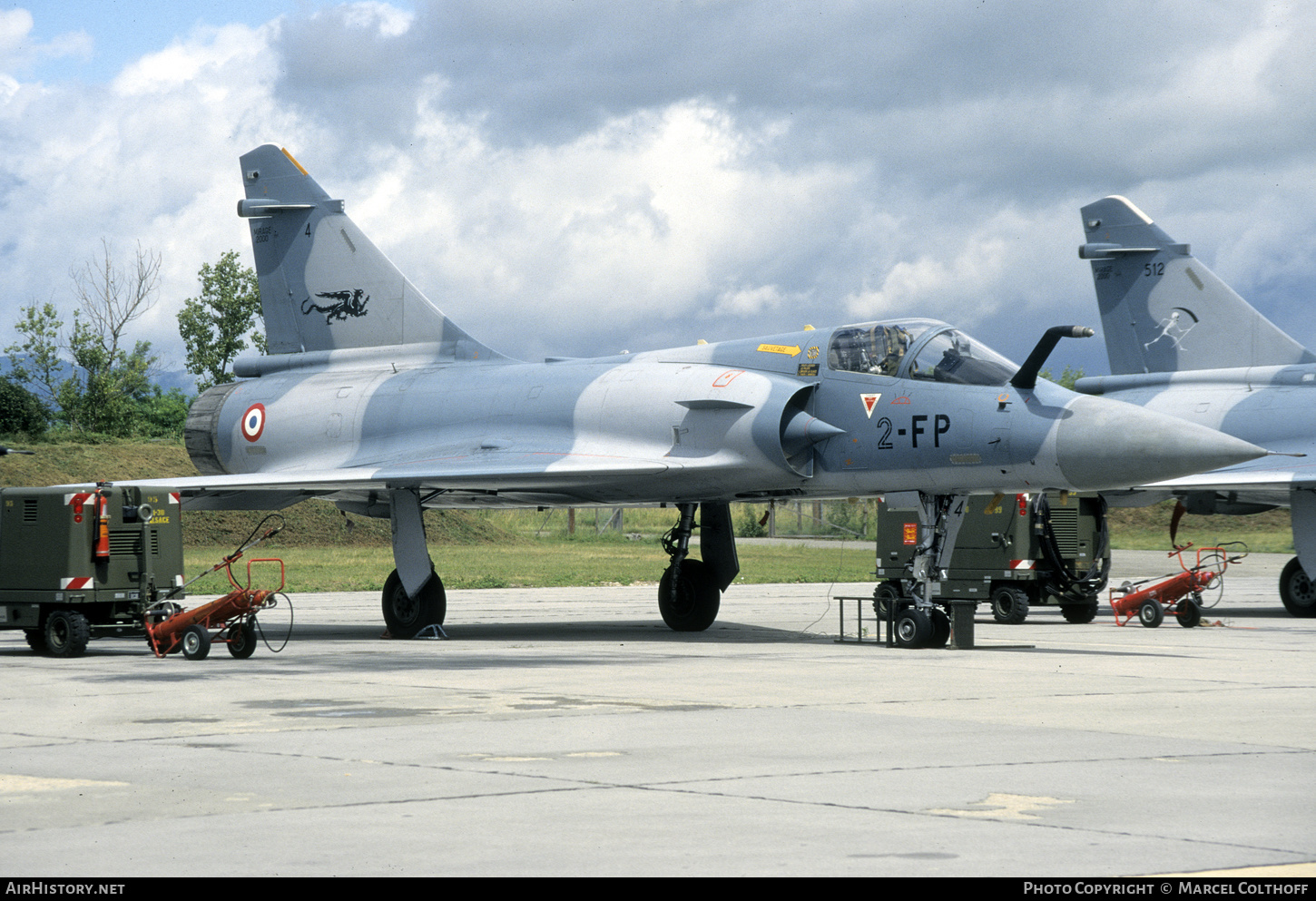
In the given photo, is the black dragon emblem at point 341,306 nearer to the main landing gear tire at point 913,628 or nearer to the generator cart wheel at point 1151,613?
the main landing gear tire at point 913,628

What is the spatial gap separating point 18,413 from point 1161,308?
153 ft

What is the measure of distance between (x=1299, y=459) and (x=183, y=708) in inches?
651

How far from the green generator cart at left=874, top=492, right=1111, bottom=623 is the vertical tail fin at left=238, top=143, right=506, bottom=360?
20.7ft

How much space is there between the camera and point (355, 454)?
59.7 feet

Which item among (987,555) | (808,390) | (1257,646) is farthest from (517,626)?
(1257,646)

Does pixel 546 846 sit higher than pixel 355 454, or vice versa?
pixel 355 454

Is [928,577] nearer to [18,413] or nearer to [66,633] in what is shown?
[66,633]

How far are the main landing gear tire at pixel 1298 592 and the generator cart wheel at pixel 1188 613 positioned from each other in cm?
346

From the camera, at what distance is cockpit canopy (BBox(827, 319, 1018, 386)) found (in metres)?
14.5

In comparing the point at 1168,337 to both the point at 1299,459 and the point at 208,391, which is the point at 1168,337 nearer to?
the point at 1299,459

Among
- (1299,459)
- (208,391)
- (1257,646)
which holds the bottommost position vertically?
(1257,646)

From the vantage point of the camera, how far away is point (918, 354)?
14750 millimetres

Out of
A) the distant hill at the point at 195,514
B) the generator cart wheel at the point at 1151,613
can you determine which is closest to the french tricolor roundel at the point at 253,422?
the generator cart wheel at the point at 1151,613

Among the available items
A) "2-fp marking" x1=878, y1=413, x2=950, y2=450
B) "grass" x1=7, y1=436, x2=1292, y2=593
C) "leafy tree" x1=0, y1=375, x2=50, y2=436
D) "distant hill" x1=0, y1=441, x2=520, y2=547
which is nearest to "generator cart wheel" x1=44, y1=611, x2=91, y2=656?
"2-fp marking" x1=878, y1=413, x2=950, y2=450
